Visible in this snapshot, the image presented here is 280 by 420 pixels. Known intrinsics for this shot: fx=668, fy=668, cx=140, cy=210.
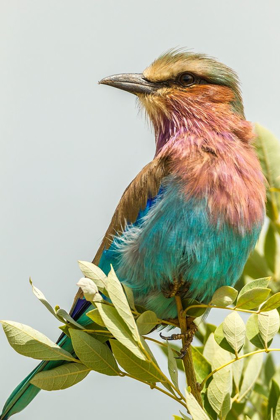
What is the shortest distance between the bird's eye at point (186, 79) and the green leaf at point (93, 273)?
6.16 feet

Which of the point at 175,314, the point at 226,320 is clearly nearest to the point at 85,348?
the point at 226,320

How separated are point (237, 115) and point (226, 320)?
164 centimetres

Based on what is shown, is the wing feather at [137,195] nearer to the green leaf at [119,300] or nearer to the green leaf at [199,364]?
the green leaf at [199,364]

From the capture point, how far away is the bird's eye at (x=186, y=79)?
13.6 ft

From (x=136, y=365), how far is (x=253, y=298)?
54cm

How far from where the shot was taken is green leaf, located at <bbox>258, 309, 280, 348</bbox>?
2773mm

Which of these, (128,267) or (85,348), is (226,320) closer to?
(85,348)

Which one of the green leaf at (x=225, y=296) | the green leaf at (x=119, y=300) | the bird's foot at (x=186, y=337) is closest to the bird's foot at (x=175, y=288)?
the bird's foot at (x=186, y=337)

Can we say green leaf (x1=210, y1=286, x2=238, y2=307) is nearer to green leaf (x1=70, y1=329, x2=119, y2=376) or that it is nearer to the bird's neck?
green leaf (x1=70, y1=329, x2=119, y2=376)

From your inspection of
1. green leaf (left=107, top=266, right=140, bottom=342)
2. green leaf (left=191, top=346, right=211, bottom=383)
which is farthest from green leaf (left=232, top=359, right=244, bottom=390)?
green leaf (left=107, top=266, right=140, bottom=342)

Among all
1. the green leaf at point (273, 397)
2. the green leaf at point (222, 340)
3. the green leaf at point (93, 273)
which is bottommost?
the green leaf at point (273, 397)

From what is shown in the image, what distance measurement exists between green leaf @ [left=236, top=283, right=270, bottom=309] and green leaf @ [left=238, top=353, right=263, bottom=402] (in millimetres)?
651

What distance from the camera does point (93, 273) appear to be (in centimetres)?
264

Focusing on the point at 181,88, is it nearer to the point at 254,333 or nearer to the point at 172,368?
the point at 254,333
